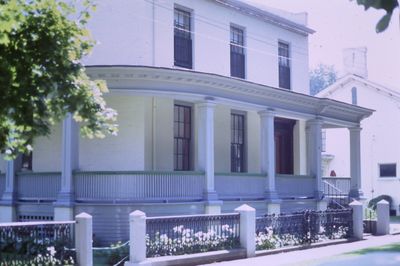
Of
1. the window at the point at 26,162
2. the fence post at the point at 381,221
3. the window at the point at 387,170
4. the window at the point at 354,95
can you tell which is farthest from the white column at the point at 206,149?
the window at the point at 354,95

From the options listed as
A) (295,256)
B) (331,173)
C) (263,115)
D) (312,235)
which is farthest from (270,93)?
(331,173)

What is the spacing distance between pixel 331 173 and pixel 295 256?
2289cm

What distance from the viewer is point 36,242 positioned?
13.4 meters

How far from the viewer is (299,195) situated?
24125 mm

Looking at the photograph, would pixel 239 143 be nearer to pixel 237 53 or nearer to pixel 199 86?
pixel 237 53

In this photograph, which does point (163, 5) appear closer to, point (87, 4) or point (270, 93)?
point (270, 93)

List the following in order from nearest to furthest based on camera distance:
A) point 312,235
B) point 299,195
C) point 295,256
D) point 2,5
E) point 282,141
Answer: point 2,5 < point 295,256 < point 312,235 < point 299,195 < point 282,141

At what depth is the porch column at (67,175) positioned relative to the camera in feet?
60.0

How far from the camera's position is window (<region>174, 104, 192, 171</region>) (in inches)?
854

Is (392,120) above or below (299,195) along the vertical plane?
above

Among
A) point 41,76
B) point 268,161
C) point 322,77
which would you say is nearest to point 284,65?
point 268,161

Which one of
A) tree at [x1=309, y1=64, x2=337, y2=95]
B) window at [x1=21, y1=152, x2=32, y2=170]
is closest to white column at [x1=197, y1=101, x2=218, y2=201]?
window at [x1=21, y1=152, x2=32, y2=170]

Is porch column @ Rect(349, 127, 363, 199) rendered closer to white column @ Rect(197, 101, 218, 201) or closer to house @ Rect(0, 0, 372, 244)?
house @ Rect(0, 0, 372, 244)

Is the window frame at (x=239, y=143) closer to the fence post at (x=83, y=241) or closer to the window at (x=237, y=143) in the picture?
the window at (x=237, y=143)
